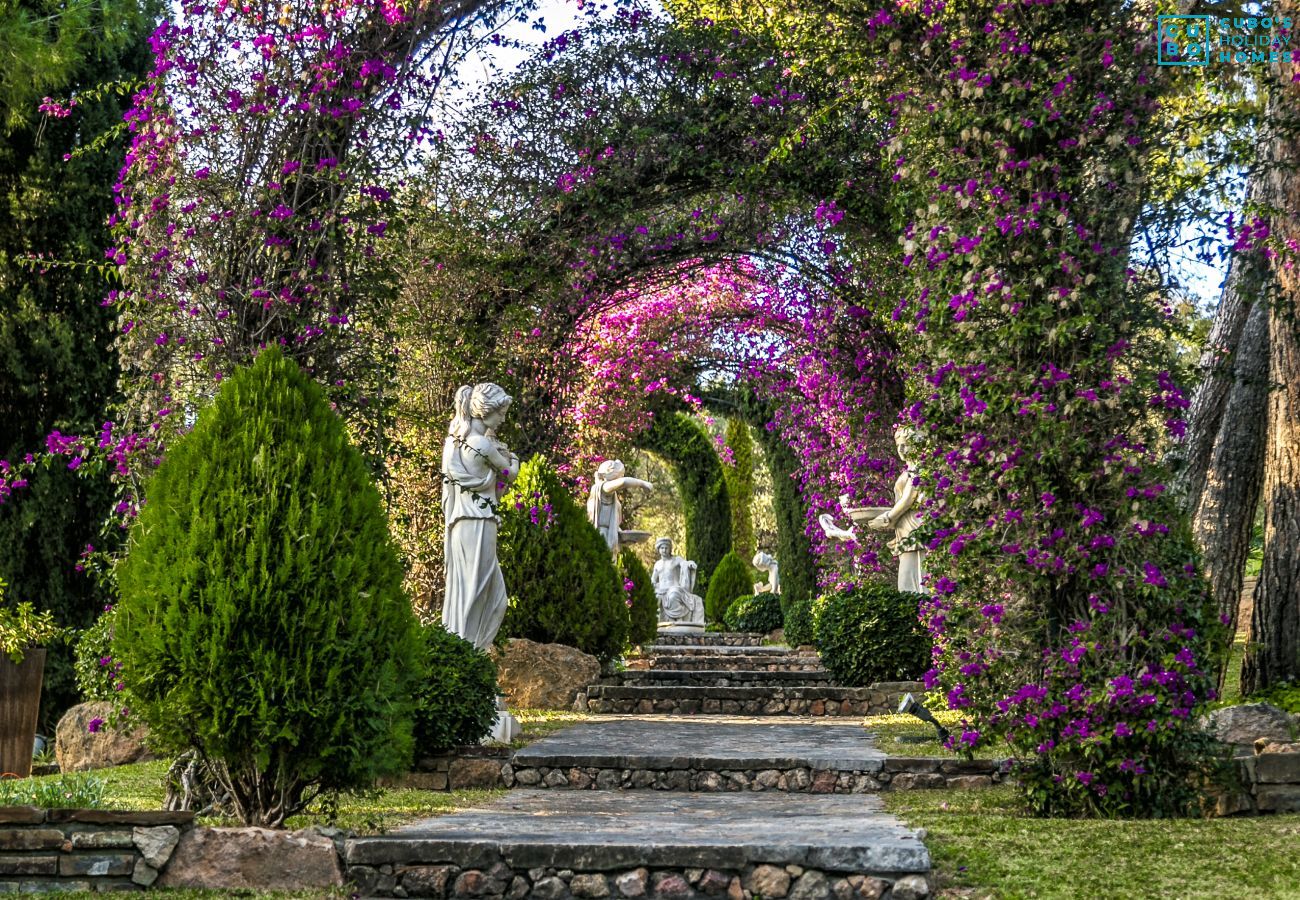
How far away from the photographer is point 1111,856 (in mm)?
4543

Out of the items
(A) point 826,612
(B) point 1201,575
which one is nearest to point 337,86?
(B) point 1201,575

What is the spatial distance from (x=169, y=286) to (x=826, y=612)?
238 inches

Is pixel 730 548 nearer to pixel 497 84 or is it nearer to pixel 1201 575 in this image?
pixel 497 84

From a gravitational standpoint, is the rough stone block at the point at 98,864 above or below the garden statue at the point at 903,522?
below

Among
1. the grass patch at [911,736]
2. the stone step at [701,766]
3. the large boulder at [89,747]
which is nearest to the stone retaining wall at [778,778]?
the stone step at [701,766]

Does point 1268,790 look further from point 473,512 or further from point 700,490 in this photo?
point 700,490

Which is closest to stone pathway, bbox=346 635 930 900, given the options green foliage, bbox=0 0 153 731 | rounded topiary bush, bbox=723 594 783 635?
green foliage, bbox=0 0 153 731

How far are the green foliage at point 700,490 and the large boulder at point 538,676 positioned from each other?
1563cm

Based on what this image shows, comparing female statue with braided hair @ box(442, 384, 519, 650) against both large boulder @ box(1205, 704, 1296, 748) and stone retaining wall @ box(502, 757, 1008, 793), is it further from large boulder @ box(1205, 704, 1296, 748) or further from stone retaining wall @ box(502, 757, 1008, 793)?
large boulder @ box(1205, 704, 1296, 748)

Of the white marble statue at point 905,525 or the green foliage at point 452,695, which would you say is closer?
the green foliage at point 452,695

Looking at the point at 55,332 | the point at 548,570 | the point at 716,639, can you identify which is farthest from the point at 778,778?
the point at 716,639

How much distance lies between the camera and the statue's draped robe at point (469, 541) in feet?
26.7

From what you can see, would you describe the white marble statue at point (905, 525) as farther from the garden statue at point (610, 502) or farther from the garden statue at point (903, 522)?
the garden statue at point (610, 502)

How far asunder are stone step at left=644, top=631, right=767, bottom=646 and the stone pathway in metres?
9.38
